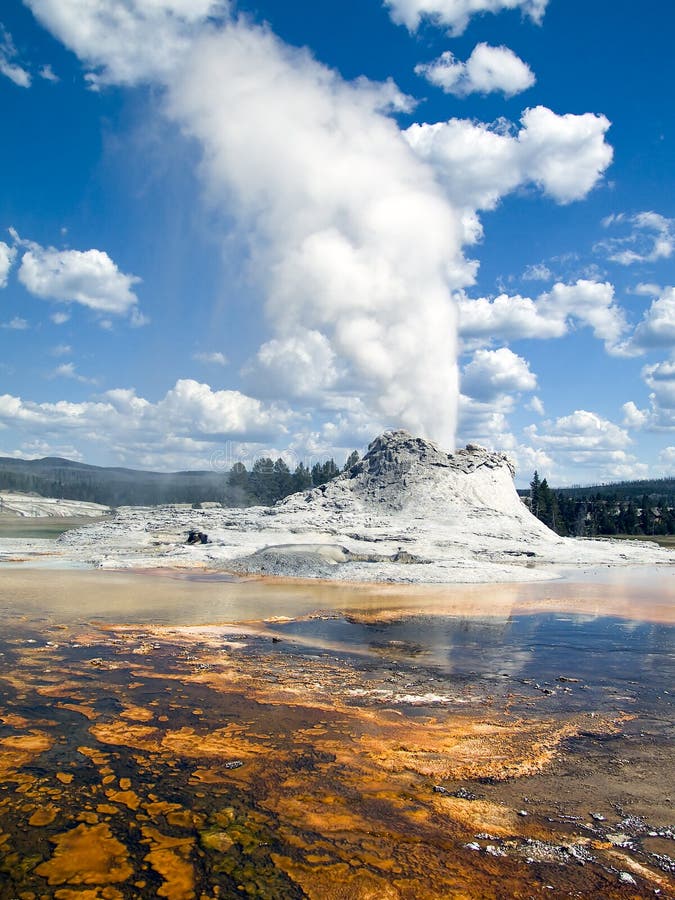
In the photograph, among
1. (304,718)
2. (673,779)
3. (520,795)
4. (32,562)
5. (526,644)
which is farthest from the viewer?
(32,562)

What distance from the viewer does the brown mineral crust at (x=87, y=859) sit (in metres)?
5.60

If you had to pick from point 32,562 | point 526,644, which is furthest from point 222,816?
point 32,562

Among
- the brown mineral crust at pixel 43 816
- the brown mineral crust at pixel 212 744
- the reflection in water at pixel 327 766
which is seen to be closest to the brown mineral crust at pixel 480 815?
the reflection in water at pixel 327 766

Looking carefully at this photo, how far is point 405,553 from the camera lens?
3547 centimetres

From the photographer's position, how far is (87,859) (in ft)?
19.2

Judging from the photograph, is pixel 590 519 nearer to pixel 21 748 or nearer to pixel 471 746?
pixel 471 746

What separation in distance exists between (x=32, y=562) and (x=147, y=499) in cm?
11922

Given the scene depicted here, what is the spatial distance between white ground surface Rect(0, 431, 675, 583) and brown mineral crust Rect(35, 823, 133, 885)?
79.4ft

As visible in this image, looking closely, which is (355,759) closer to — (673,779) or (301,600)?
(673,779)

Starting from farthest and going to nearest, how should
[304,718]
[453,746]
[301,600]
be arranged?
[301,600] → [304,718] → [453,746]

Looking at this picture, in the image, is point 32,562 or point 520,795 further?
point 32,562

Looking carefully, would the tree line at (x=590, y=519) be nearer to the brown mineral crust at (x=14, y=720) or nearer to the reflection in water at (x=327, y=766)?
the reflection in water at (x=327, y=766)

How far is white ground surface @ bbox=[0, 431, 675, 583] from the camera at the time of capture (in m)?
33.4

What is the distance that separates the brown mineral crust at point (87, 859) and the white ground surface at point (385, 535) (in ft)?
79.4
